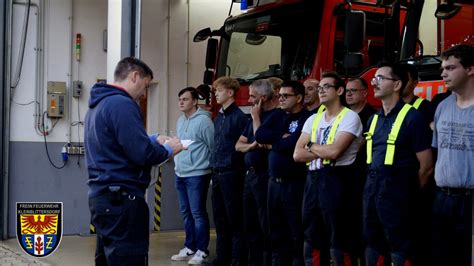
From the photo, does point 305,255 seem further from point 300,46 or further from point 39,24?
point 39,24

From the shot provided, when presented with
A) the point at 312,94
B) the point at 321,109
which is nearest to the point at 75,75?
the point at 312,94

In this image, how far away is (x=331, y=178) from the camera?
251 inches

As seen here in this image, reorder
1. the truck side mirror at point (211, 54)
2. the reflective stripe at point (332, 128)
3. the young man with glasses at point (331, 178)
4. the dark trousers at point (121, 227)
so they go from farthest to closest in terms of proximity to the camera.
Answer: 1. the truck side mirror at point (211, 54)
2. the reflective stripe at point (332, 128)
3. the young man with glasses at point (331, 178)
4. the dark trousers at point (121, 227)

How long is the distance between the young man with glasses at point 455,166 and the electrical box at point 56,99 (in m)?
6.87

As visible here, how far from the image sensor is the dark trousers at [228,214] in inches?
320

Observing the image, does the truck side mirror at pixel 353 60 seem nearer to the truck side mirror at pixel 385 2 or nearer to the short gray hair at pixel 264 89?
the truck side mirror at pixel 385 2

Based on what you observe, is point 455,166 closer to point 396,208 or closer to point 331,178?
point 396,208

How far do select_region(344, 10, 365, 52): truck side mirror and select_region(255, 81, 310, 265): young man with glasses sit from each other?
83 centimetres

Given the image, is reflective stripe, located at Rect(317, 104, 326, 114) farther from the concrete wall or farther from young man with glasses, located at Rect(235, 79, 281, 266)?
the concrete wall

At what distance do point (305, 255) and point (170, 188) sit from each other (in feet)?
16.5

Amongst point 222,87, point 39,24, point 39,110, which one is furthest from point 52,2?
point 222,87

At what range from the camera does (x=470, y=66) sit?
5395mm

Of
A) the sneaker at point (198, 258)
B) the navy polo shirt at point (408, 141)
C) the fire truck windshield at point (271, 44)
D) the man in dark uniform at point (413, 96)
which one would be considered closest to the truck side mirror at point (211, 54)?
the fire truck windshield at point (271, 44)

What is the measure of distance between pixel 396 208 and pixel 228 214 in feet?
9.09
